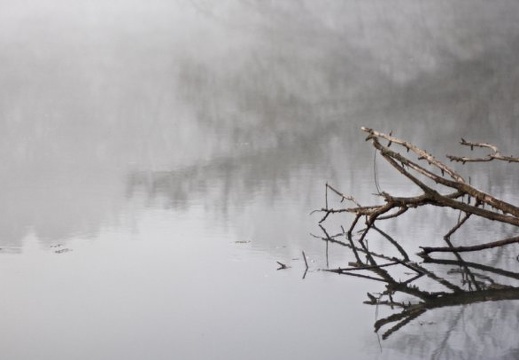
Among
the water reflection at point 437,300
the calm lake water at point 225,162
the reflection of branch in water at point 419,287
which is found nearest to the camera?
the water reflection at point 437,300

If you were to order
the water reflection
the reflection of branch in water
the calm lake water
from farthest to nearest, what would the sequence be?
the reflection of branch in water
the calm lake water
the water reflection

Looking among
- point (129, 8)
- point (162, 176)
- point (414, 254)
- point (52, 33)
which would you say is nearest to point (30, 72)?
point (52, 33)

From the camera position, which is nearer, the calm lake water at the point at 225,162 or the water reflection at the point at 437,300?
the water reflection at the point at 437,300

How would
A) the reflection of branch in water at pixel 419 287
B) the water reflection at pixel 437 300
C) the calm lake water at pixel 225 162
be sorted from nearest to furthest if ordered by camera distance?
the water reflection at pixel 437 300 → the calm lake water at pixel 225 162 → the reflection of branch in water at pixel 419 287

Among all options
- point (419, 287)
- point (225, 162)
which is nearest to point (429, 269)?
point (419, 287)

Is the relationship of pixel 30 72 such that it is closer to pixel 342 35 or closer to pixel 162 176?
pixel 342 35

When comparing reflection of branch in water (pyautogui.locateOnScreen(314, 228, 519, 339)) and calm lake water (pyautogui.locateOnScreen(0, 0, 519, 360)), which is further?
reflection of branch in water (pyautogui.locateOnScreen(314, 228, 519, 339))

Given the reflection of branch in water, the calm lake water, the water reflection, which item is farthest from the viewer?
the reflection of branch in water

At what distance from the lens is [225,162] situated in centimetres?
434

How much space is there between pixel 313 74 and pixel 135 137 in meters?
2.83

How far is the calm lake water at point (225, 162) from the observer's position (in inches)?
71.6

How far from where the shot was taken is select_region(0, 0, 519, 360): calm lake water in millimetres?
1817

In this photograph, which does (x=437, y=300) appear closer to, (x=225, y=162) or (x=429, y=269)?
(x=429, y=269)

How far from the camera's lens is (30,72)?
793 centimetres
